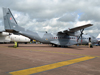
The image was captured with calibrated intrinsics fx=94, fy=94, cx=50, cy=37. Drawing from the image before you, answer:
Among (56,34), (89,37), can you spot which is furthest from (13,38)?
(89,37)

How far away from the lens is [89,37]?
86.5 feet

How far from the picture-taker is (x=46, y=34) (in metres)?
23.0

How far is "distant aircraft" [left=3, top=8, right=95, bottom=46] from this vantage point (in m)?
19.9

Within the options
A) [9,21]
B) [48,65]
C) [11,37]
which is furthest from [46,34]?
[11,37]

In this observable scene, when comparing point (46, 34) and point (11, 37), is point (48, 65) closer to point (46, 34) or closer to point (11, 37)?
point (46, 34)

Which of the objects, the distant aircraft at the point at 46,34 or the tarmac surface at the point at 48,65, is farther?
the distant aircraft at the point at 46,34

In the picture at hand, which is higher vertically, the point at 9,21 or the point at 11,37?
the point at 9,21

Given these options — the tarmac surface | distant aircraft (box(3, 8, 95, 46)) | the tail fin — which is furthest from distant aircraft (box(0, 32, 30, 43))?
the tarmac surface

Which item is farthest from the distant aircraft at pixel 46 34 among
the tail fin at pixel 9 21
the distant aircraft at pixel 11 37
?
the distant aircraft at pixel 11 37

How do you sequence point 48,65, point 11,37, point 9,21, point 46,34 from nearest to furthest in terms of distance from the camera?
1. point 48,65
2. point 9,21
3. point 46,34
4. point 11,37

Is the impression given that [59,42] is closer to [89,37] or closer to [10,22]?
[89,37]

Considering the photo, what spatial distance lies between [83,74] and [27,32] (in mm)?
18252

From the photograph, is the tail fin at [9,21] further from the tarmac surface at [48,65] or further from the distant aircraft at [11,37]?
the distant aircraft at [11,37]

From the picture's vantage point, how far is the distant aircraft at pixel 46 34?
19.9m
